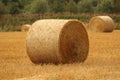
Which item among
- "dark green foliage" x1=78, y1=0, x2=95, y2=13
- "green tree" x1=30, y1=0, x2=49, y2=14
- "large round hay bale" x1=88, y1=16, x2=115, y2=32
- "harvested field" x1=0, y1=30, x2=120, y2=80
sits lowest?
"dark green foliage" x1=78, y1=0, x2=95, y2=13

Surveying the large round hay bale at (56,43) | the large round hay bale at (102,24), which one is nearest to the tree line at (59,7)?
the large round hay bale at (102,24)

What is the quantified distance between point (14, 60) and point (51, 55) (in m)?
2.10

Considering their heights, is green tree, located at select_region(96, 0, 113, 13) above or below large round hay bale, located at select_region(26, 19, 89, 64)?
below

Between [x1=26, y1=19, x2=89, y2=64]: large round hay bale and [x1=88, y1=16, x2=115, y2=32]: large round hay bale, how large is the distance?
18307 mm

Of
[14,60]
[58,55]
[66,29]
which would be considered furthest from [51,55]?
[14,60]

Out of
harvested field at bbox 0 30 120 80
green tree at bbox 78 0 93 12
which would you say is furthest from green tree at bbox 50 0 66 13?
harvested field at bbox 0 30 120 80

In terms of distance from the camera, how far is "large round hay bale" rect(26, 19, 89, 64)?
1338cm

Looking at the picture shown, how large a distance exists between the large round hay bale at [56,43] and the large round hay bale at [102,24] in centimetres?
1831

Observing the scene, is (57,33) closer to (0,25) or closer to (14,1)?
(0,25)

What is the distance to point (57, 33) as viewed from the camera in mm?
13578

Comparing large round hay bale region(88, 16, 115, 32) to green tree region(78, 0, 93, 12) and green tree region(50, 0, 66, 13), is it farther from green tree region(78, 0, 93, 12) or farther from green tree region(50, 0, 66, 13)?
green tree region(78, 0, 93, 12)

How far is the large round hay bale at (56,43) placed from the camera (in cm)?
1338

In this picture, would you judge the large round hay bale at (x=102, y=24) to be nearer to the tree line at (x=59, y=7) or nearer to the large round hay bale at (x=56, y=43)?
the large round hay bale at (x=56, y=43)

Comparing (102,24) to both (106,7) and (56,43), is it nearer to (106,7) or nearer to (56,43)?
(56,43)
